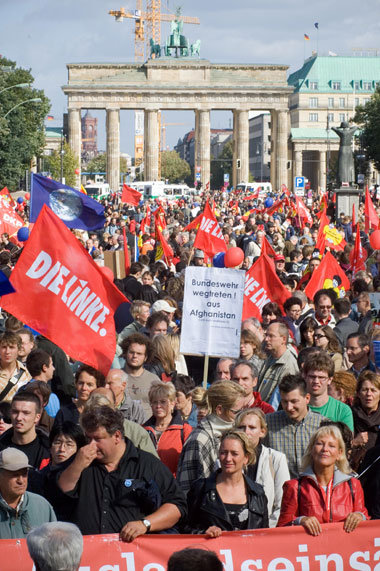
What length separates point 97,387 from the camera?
8.58 m

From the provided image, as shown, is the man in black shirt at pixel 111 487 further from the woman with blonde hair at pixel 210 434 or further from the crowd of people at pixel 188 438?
the woman with blonde hair at pixel 210 434

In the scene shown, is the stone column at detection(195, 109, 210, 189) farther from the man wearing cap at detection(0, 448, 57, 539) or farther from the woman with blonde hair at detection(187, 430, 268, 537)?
the man wearing cap at detection(0, 448, 57, 539)

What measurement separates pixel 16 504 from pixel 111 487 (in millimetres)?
499

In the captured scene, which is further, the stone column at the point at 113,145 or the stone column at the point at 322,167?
the stone column at the point at 322,167

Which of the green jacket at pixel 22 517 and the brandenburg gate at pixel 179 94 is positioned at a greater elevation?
the brandenburg gate at pixel 179 94

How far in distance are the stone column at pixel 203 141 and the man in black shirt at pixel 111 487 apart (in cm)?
11281

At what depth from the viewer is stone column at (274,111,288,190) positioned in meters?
120

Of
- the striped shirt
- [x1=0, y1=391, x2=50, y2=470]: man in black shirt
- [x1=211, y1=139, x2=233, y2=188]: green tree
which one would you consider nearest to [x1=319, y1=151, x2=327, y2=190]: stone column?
[x1=211, y1=139, x2=233, y2=188]: green tree

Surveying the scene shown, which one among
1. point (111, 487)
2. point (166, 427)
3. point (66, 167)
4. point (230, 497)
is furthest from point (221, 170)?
point (111, 487)

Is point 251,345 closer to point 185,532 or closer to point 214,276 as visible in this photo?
point 214,276

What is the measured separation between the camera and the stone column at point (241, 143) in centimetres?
11950

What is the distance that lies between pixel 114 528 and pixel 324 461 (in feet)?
3.93

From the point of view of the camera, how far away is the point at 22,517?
5.96 m

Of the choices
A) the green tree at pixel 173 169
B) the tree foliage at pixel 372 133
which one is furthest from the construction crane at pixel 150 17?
the tree foliage at pixel 372 133
